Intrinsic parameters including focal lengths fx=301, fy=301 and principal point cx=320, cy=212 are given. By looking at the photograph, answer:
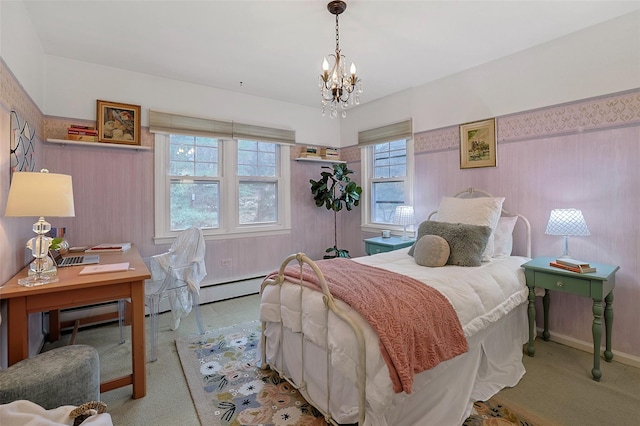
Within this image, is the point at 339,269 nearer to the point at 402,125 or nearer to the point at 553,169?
the point at 553,169

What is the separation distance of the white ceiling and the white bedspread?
1937mm

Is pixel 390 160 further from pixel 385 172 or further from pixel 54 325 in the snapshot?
pixel 54 325

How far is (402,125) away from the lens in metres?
3.88

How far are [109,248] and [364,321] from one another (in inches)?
104

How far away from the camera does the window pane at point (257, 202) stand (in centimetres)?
406

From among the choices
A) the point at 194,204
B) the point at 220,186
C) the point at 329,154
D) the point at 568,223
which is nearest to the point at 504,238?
the point at 568,223

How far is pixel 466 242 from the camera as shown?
7.96ft

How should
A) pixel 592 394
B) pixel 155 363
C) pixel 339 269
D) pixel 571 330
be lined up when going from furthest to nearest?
pixel 571 330 → pixel 155 363 → pixel 339 269 → pixel 592 394

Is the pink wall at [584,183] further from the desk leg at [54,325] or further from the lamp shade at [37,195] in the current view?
the desk leg at [54,325]

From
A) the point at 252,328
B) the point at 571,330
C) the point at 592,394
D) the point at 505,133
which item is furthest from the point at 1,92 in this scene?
the point at 571,330

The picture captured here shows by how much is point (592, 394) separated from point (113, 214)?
14.1ft

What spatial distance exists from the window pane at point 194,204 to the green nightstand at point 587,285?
11.0 feet

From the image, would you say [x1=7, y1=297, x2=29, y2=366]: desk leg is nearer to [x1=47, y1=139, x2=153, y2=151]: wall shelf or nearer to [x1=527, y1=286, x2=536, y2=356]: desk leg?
[x1=47, y1=139, x2=153, y2=151]: wall shelf

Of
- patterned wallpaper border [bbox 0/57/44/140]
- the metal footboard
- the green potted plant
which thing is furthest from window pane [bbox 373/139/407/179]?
patterned wallpaper border [bbox 0/57/44/140]
